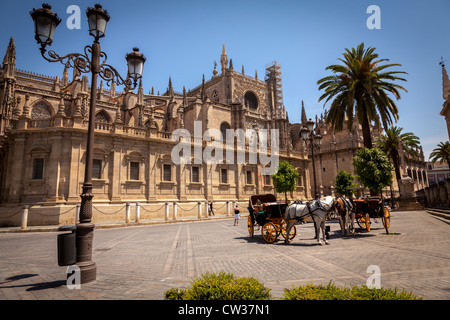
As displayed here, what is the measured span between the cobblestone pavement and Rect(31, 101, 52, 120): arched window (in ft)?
96.9

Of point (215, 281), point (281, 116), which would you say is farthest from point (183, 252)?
point (281, 116)

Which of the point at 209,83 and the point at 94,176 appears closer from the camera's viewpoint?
the point at 94,176

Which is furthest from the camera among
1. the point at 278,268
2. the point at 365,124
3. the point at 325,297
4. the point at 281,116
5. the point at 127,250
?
the point at 281,116

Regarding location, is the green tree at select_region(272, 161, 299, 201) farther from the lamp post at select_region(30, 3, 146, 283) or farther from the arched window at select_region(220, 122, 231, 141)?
the lamp post at select_region(30, 3, 146, 283)

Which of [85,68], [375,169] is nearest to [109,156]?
[85,68]

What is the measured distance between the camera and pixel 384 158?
15.2m

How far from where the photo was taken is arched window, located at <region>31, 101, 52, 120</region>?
108 feet

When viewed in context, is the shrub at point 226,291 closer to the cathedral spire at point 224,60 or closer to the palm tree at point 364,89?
the palm tree at point 364,89

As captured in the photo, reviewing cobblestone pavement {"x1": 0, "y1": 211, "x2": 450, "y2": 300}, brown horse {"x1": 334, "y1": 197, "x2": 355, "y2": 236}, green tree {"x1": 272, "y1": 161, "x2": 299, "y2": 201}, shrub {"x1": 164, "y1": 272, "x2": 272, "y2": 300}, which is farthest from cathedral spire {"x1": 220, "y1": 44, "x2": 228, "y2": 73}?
shrub {"x1": 164, "y1": 272, "x2": 272, "y2": 300}

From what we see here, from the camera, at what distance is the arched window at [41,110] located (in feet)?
108

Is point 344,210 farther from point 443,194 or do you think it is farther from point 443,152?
point 443,152

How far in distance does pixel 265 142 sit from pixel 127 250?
45495mm
